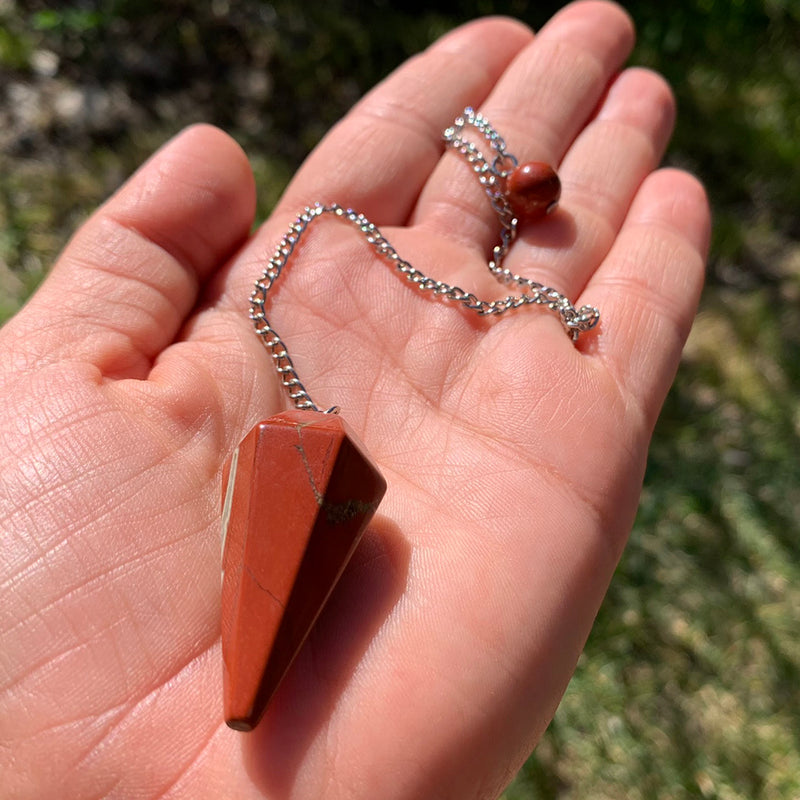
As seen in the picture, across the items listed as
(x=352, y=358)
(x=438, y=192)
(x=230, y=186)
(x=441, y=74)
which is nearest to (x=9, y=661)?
(x=352, y=358)

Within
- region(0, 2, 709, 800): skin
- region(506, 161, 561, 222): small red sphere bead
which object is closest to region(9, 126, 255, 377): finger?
region(0, 2, 709, 800): skin

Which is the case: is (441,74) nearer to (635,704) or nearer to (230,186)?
(230,186)

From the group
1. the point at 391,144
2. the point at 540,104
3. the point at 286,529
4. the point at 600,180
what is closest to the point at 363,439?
the point at 286,529

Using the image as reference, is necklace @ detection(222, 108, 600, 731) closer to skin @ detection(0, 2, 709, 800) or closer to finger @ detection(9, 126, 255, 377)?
skin @ detection(0, 2, 709, 800)

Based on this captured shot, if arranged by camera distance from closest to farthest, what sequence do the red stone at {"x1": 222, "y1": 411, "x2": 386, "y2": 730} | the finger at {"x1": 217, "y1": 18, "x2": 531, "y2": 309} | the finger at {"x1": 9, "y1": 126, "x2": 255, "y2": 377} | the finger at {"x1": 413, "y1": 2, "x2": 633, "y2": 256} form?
the red stone at {"x1": 222, "y1": 411, "x2": 386, "y2": 730} → the finger at {"x1": 9, "y1": 126, "x2": 255, "y2": 377} → the finger at {"x1": 217, "y1": 18, "x2": 531, "y2": 309} → the finger at {"x1": 413, "y1": 2, "x2": 633, "y2": 256}

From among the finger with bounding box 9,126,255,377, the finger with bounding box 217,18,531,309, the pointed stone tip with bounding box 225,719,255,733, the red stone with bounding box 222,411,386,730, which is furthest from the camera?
the finger with bounding box 217,18,531,309

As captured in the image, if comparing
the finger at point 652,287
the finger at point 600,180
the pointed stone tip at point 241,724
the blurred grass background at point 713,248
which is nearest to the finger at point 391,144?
the finger at point 600,180

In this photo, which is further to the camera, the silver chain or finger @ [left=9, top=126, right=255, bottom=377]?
the silver chain
